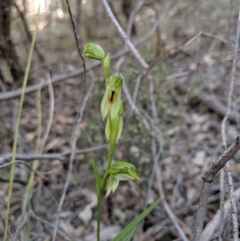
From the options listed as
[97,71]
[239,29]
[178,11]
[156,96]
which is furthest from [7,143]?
[178,11]

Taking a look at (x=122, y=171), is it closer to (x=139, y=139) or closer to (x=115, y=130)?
(x=115, y=130)

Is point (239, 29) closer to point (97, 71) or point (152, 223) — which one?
point (152, 223)

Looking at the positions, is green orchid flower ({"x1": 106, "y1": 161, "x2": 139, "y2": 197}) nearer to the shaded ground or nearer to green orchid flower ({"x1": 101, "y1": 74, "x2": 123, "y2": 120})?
green orchid flower ({"x1": 101, "y1": 74, "x2": 123, "y2": 120})

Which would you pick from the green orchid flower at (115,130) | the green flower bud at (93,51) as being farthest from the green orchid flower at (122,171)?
the green flower bud at (93,51)

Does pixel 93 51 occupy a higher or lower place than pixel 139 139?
higher

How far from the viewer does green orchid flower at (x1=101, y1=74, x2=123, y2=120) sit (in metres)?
0.93

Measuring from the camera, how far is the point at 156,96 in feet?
7.80

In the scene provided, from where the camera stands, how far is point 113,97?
37.5 inches

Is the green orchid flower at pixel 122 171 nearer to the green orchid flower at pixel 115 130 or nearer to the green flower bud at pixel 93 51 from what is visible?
the green orchid flower at pixel 115 130

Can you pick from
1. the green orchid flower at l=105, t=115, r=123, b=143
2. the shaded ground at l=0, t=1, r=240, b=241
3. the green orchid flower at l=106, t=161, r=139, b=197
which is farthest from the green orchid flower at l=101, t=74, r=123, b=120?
the shaded ground at l=0, t=1, r=240, b=241

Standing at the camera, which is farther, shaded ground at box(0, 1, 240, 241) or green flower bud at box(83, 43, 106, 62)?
shaded ground at box(0, 1, 240, 241)

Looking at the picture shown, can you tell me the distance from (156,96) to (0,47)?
1.18 metres

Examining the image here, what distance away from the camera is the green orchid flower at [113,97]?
0.93 meters

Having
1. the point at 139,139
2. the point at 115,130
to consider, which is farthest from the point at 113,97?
the point at 139,139
